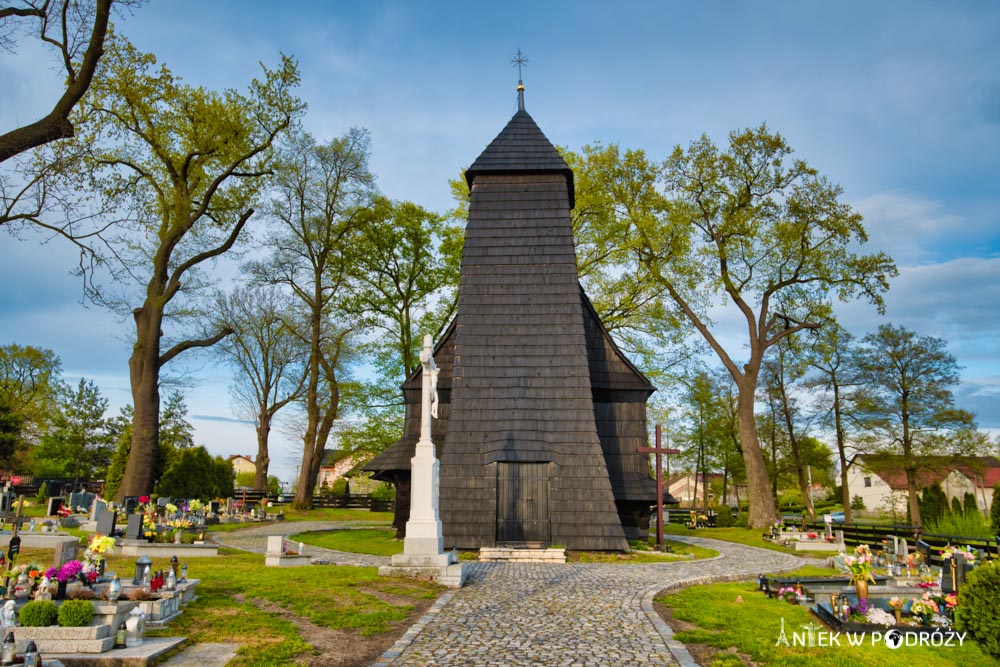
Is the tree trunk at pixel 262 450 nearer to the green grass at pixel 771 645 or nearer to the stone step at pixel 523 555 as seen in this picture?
the stone step at pixel 523 555

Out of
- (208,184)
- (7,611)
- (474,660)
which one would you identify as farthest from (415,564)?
(208,184)

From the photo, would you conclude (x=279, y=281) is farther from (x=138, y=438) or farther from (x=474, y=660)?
(x=474, y=660)

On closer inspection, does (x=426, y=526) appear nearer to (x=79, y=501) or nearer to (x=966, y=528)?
(x=966, y=528)

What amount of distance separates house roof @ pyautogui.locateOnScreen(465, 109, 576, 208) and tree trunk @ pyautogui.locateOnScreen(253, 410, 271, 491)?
76.5ft

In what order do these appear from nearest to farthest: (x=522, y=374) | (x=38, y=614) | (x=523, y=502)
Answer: (x=38, y=614), (x=523, y=502), (x=522, y=374)

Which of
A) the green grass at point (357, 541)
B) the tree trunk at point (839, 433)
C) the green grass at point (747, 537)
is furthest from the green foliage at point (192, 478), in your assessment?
the tree trunk at point (839, 433)

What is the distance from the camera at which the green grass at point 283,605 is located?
22.2 ft

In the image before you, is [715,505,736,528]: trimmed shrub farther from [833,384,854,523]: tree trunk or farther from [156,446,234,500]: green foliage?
[156,446,234,500]: green foliage

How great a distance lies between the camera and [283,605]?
335 inches

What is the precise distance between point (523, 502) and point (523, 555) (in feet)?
5.12

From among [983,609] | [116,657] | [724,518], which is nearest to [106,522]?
[116,657]

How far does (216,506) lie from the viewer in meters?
27.4

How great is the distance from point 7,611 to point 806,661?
7433 mm

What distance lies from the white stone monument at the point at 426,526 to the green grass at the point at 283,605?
0.28 metres
